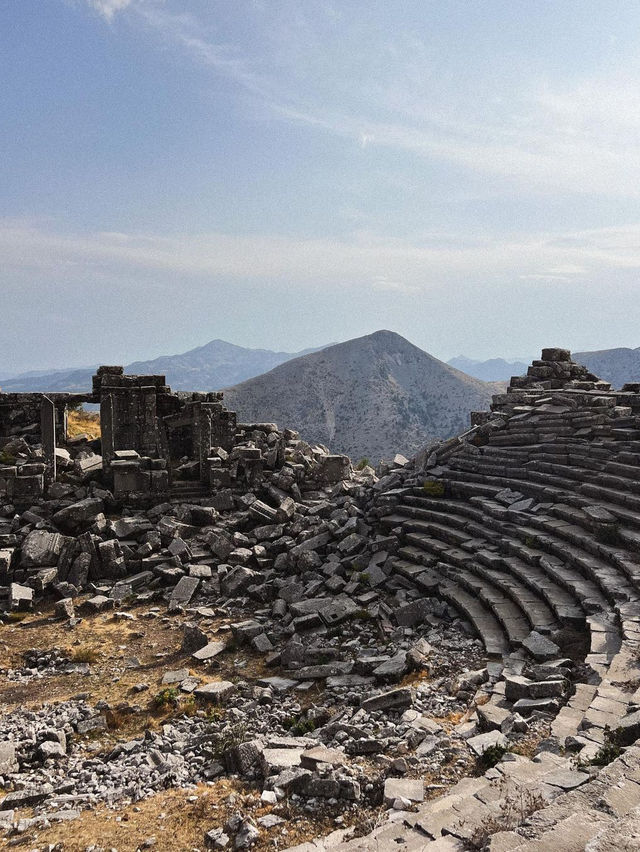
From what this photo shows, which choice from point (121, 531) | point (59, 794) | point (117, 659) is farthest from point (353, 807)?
point (121, 531)

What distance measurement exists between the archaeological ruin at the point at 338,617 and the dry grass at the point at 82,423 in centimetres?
691

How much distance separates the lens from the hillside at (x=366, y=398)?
9175 cm

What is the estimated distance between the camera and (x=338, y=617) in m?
12.5

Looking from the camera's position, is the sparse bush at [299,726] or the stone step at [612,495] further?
the stone step at [612,495]

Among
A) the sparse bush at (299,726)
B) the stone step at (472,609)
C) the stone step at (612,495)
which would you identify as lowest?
the sparse bush at (299,726)

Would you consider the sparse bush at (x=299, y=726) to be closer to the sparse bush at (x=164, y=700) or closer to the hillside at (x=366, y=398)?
the sparse bush at (x=164, y=700)

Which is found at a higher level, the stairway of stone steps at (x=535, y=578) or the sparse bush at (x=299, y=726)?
the stairway of stone steps at (x=535, y=578)

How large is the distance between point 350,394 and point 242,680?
305 ft

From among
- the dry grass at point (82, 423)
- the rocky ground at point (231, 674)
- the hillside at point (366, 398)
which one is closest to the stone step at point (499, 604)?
the rocky ground at point (231, 674)

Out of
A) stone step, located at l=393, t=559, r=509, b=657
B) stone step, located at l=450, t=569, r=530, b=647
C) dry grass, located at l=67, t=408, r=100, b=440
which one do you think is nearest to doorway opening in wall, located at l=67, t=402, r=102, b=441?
dry grass, located at l=67, t=408, r=100, b=440

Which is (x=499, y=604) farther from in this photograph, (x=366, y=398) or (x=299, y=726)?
(x=366, y=398)

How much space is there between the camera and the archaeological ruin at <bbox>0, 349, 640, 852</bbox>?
6.29 metres

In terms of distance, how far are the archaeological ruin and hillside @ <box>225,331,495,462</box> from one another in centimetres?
6265

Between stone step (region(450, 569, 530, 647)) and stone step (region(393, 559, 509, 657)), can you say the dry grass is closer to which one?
stone step (region(393, 559, 509, 657))
